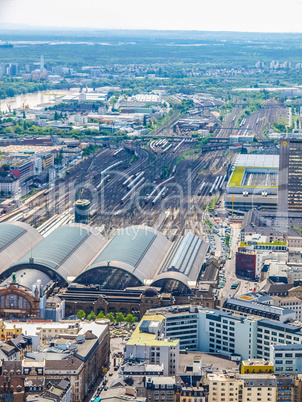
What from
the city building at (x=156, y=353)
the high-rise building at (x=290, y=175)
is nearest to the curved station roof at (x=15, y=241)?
the city building at (x=156, y=353)

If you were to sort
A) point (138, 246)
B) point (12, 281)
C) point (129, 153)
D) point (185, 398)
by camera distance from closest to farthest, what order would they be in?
point (185, 398) < point (12, 281) < point (138, 246) < point (129, 153)

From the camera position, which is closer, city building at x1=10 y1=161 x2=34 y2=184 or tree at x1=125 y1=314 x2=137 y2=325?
tree at x1=125 y1=314 x2=137 y2=325

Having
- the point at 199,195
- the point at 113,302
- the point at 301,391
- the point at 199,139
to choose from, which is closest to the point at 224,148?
the point at 199,139

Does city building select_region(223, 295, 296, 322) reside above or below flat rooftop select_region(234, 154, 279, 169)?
above

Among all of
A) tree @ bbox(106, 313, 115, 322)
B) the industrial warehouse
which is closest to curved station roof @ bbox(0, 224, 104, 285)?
the industrial warehouse

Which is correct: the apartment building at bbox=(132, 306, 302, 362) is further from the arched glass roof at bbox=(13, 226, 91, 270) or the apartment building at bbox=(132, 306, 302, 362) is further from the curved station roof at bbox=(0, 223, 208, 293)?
the arched glass roof at bbox=(13, 226, 91, 270)

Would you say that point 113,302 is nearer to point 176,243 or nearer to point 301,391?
point 176,243

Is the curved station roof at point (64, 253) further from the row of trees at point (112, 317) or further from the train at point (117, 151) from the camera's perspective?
the train at point (117, 151)
